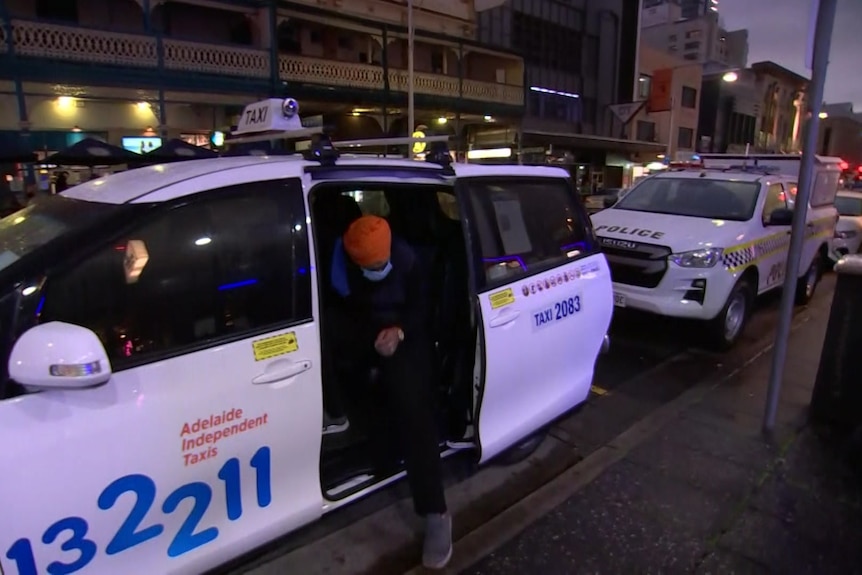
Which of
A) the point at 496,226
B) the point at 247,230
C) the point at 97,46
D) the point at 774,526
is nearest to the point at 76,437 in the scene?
the point at 247,230

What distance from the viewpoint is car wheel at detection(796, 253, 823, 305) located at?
7.89m

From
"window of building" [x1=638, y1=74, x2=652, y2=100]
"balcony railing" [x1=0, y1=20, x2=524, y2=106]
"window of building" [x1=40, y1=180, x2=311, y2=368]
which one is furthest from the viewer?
"window of building" [x1=638, y1=74, x2=652, y2=100]

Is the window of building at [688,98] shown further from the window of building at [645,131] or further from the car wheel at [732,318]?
the car wheel at [732,318]

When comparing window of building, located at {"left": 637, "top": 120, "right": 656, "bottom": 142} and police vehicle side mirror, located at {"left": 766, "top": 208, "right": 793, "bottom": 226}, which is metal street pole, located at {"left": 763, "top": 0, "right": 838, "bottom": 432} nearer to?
police vehicle side mirror, located at {"left": 766, "top": 208, "right": 793, "bottom": 226}

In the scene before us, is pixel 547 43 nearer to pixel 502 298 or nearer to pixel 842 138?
pixel 502 298

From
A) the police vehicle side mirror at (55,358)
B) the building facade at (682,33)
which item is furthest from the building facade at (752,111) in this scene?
the police vehicle side mirror at (55,358)

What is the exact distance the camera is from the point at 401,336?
2494 mm

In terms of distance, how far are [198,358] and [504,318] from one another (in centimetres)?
154

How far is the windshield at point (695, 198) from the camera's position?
257 inches

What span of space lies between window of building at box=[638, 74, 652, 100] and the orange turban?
36733 millimetres

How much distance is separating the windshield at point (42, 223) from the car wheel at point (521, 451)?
2.62 metres

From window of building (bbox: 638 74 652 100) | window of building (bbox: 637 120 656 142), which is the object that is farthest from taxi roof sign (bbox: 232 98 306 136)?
window of building (bbox: 638 74 652 100)

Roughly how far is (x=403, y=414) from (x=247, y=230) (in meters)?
1.06

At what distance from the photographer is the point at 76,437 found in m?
1.74
